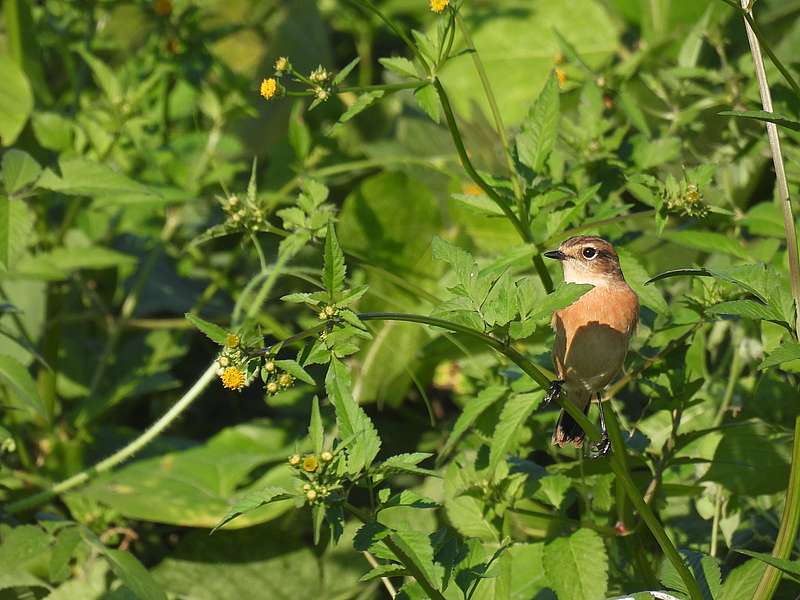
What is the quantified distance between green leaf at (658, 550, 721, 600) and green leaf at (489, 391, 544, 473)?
0.41 metres

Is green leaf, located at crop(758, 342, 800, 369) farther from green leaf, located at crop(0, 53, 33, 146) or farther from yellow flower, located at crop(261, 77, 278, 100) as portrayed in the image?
green leaf, located at crop(0, 53, 33, 146)

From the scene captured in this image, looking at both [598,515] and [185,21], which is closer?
[598,515]

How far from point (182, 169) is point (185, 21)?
0.59m

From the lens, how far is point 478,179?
2.32m

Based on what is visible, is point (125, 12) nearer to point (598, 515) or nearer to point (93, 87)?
point (93, 87)

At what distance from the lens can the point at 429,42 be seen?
223 cm

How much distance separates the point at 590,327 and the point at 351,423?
32.1 inches

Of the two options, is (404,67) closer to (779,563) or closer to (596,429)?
(596,429)

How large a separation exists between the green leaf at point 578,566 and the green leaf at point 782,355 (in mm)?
728

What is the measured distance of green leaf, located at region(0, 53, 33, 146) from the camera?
347 centimetres

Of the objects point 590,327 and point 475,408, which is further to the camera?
point 590,327

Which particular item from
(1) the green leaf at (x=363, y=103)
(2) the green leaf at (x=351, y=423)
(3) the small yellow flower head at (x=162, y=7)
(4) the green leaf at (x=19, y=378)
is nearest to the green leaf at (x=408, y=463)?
(2) the green leaf at (x=351, y=423)

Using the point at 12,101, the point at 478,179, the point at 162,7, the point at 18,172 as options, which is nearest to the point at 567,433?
the point at 478,179

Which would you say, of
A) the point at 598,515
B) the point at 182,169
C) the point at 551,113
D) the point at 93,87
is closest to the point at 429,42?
the point at 551,113
